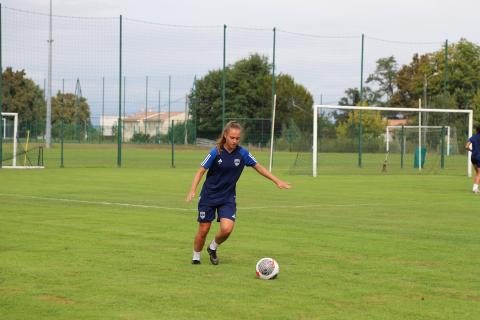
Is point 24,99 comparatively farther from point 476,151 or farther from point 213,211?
point 213,211

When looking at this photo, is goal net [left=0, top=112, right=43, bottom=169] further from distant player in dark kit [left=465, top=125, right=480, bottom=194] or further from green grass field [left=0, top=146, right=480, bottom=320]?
distant player in dark kit [left=465, top=125, right=480, bottom=194]

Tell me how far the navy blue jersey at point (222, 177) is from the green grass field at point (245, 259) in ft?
2.56

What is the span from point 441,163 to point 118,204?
82.9 feet

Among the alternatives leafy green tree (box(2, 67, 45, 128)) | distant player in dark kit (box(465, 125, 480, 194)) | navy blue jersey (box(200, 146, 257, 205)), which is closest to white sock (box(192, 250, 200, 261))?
navy blue jersey (box(200, 146, 257, 205))

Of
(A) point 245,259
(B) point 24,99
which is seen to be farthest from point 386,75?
(A) point 245,259

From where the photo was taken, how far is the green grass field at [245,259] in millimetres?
8281

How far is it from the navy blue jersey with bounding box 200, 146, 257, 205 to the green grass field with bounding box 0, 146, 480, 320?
0.78m

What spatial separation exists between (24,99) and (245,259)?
7548cm

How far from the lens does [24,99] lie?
276ft

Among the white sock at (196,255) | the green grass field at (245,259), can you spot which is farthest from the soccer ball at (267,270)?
the white sock at (196,255)

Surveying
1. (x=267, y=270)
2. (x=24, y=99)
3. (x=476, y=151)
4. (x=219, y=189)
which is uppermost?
(x=24, y=99)

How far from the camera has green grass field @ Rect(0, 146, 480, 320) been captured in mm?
8281

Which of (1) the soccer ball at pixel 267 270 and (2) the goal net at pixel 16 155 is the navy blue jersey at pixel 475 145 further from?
(2) the goal net at pixel 16 155

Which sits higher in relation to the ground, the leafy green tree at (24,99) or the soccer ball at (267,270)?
the leafy green tree at (24,99)
